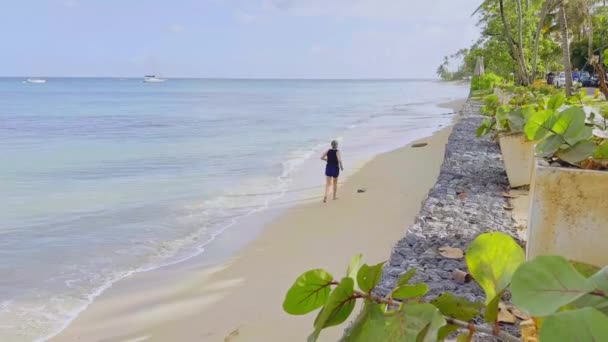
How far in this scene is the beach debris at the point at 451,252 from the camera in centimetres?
344

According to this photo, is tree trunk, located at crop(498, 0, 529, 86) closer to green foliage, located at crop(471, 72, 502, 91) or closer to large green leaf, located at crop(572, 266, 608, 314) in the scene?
green foliage, located at crop(471, 72, 502, 91)

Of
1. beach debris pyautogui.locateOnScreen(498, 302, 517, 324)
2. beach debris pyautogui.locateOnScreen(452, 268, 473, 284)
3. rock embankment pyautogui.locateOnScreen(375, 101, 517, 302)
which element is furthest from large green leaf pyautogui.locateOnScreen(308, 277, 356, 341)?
beach debris pyautogui.locateOnScreen(452, 268, 473, 284)

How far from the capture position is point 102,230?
7.85 m

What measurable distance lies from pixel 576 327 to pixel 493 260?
0.97ft

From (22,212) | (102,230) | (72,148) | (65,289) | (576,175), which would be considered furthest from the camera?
(72,148)

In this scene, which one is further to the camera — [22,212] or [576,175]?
[22,212]

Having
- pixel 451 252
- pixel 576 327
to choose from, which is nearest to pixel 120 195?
pixel 451 252

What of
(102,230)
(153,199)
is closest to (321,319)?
(102,230)

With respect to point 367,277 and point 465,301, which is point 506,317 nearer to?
point 465,301

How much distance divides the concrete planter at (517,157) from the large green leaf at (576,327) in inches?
211

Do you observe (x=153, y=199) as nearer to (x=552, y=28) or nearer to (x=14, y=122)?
(x=14, y=122)

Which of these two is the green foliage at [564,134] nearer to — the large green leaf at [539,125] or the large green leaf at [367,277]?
the large green leaf at [539,125]

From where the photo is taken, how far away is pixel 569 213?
257 cm

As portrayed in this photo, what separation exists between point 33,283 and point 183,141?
14.3m
